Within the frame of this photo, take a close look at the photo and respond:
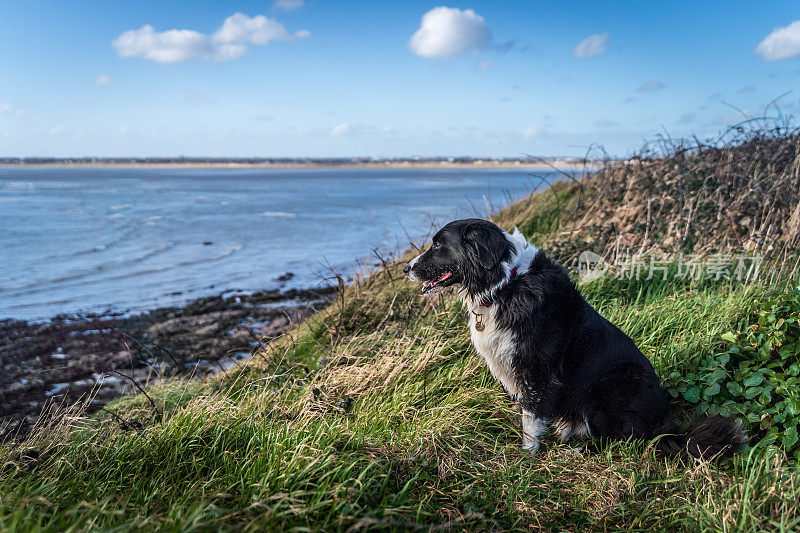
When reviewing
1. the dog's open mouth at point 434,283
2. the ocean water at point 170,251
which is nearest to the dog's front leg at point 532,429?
the dog's open mouth at point 434,283

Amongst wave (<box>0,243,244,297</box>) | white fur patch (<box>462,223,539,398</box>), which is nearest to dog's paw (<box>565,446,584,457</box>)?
white fur patch (<box>462,223,539,398</box>)

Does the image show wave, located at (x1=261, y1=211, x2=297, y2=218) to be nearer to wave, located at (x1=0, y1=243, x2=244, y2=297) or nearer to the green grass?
wave, located at (x1=0, y1=243, x2=244, y2=297)

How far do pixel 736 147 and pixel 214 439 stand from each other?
9111 millimetres

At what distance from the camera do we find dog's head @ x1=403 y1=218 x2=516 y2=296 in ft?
12.0

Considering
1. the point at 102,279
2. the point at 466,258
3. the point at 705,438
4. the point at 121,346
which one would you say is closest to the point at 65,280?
the point at 102,279

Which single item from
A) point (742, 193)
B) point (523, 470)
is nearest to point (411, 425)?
point (523, 470)

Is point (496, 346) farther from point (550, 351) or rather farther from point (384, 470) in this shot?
point (384, 470)

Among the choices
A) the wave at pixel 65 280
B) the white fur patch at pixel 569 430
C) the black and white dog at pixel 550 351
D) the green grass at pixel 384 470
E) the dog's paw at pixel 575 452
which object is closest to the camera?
the green grass at pixel 384 470

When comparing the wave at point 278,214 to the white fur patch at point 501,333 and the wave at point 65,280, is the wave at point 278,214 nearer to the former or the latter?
the wave at point 65,280

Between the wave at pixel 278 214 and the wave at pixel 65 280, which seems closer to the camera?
the wave at pixel 65 280

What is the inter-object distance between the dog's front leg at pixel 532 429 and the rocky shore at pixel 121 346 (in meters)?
3.32

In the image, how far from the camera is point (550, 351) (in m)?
3.64

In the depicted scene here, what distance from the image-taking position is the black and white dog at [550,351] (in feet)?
11.9

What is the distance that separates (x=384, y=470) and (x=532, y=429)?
1.29 metres
